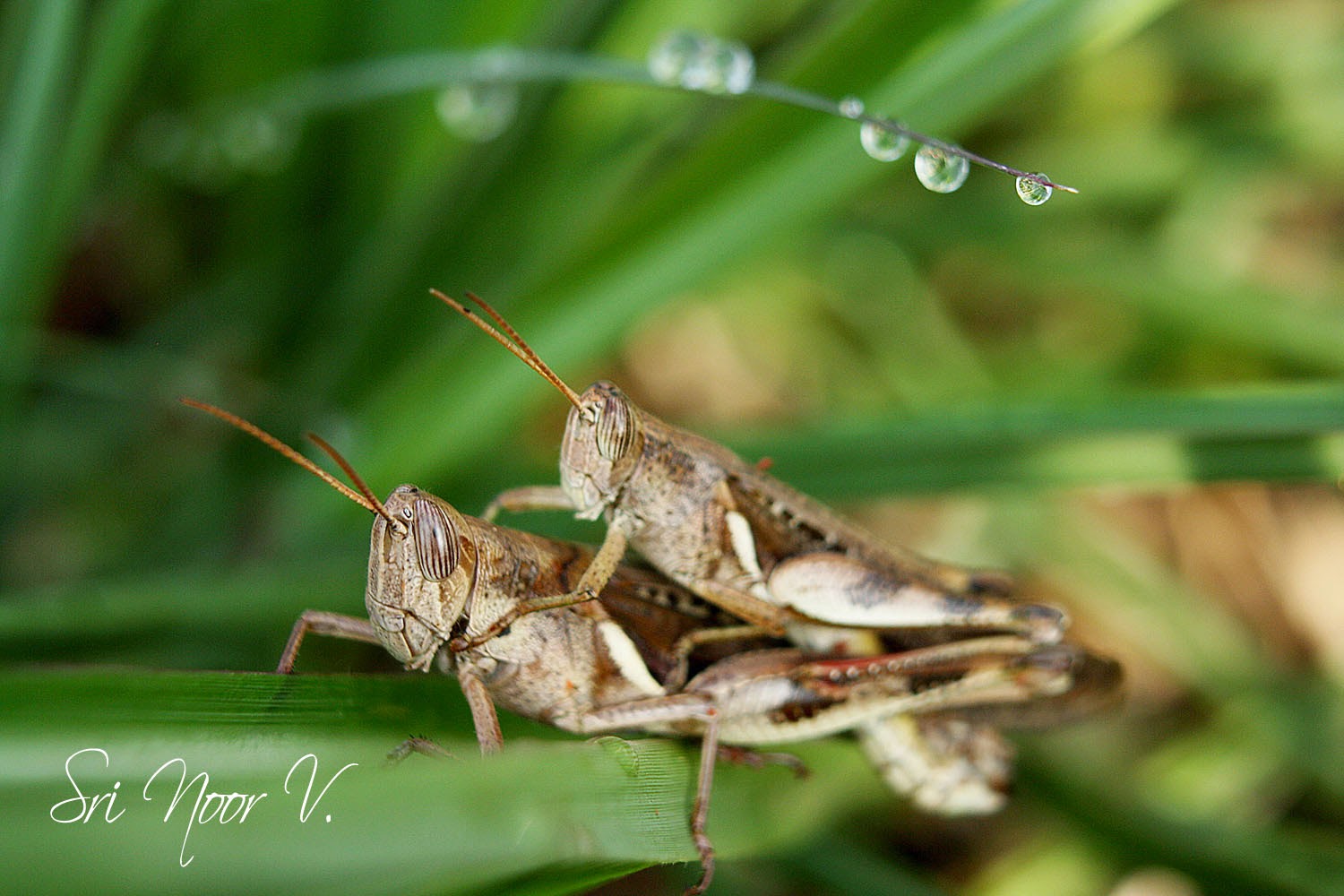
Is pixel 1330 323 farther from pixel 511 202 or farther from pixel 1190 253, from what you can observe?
pixel 511 202

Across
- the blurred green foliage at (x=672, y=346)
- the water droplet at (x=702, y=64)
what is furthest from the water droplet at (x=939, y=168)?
the water droplet at (x=702, y=64)

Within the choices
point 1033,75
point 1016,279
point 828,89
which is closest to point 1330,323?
point 1016,279

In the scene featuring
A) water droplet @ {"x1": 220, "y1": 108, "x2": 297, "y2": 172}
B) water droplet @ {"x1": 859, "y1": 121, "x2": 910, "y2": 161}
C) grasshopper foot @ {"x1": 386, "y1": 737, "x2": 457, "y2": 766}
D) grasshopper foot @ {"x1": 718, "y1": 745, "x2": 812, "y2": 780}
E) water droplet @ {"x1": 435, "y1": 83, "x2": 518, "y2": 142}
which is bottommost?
grasshopper foot @ {"x1": 386, "y1": 737, "x2": 457, "y2": 766}

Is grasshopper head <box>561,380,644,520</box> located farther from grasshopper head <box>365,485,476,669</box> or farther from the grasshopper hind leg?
the grasshopper hind leg

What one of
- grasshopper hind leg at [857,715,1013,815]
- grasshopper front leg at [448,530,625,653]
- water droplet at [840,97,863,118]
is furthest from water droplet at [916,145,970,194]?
grasshopper hind leg at [857,715,1013,815]

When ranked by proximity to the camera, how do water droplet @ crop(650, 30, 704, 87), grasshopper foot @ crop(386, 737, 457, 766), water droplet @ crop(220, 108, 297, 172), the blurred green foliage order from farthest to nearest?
water droplet @ crop(220, 108, 297, 172) → water droplet @ crop(650, 30, 704, 87) → the blurred green foliage → grasshopper foot @ crop(386, 737, 457, 766)

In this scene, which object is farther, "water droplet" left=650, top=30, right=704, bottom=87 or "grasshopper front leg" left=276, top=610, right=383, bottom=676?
"water droplet" left=650, top=30, right=704, bottom=87

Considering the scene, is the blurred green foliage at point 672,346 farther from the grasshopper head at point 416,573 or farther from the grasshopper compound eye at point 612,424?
the grasshopper compound eye at point 612,424

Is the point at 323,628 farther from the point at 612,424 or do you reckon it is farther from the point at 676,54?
the point at 676,54
